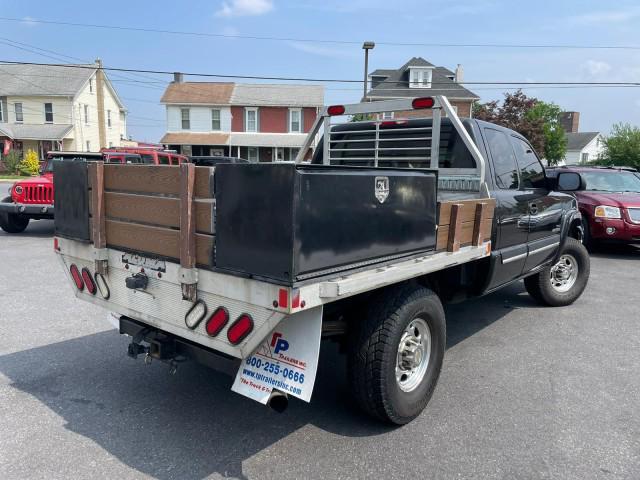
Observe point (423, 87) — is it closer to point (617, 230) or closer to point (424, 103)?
point (617, 230)

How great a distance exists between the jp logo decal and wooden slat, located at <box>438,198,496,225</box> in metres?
0.70

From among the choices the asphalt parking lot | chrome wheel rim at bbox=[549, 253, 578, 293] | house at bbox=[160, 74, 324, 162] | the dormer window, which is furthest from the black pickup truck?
the dormer window

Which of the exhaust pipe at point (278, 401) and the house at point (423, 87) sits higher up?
the house at point (423, 87)

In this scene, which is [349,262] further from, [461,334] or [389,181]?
[461,334]

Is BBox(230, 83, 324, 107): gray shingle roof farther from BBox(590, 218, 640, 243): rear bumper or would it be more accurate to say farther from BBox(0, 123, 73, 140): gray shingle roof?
BBox(590, 218, 640, 243): rear bumper

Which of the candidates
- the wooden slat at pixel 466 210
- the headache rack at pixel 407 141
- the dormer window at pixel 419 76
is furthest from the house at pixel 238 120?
the wooden slat at pixel 466 210

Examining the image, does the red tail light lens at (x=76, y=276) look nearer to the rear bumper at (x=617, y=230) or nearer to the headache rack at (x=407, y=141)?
the headache rack at (x=407, y=141)

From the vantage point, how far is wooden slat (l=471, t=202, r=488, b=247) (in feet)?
12.9

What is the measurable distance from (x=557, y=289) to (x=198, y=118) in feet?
106

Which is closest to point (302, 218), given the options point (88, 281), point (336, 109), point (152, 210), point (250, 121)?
point (152, 210)

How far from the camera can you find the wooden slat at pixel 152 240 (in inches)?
109

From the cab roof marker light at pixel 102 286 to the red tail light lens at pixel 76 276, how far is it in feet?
0.77

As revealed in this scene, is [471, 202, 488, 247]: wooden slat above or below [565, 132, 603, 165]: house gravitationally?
below

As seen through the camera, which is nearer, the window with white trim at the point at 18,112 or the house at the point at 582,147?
the window with white trim at the point at 18,112
